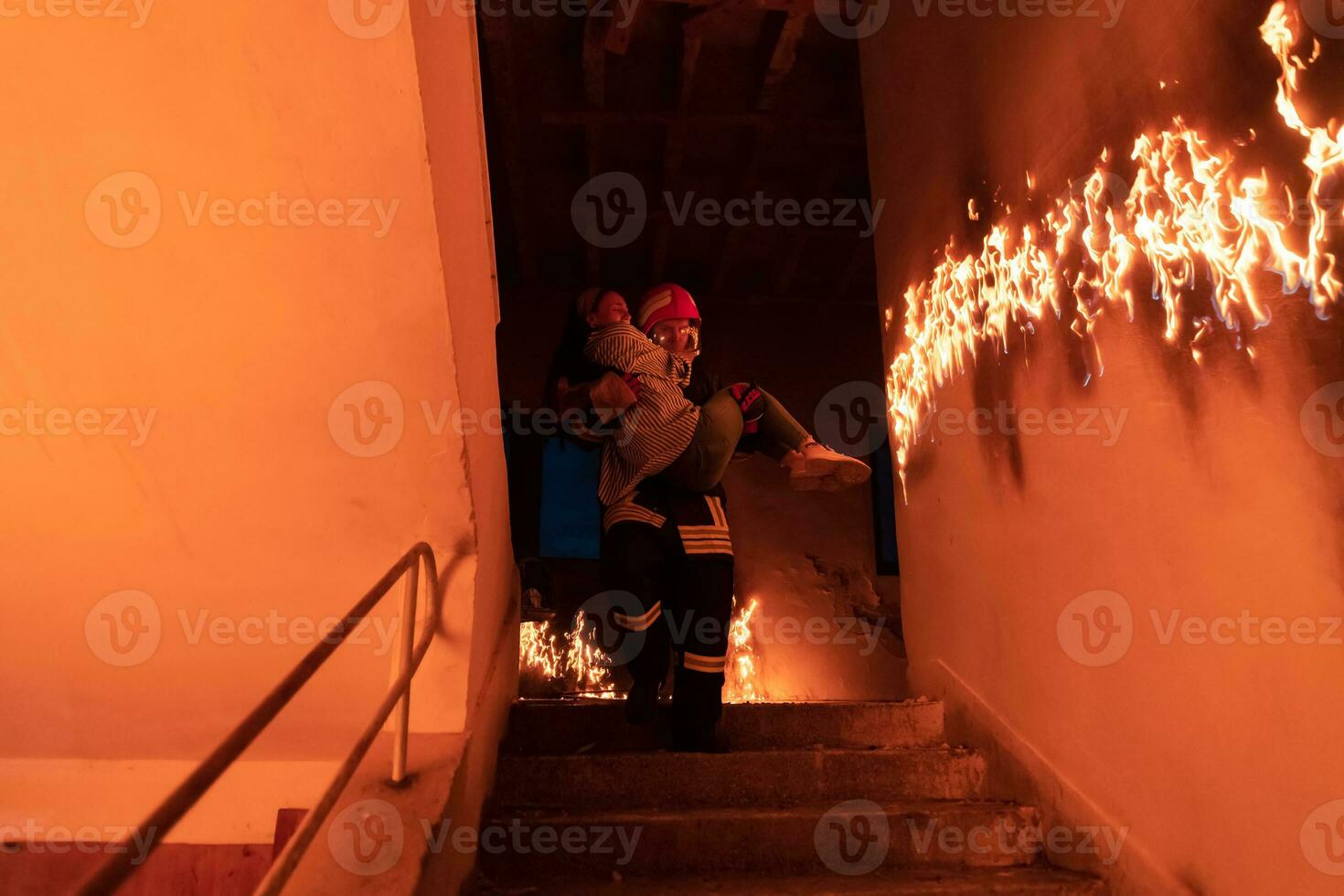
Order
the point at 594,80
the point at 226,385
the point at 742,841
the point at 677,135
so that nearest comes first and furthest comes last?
the point at 226,385 < the point at 742,841 < the point at 594,80 < the point at 677,135

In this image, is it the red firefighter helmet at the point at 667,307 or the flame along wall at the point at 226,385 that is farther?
the red firefighter helmet at the point at 667,307

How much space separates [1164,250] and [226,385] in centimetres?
203

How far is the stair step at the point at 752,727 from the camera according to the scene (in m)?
2.70

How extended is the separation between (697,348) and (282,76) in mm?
1674

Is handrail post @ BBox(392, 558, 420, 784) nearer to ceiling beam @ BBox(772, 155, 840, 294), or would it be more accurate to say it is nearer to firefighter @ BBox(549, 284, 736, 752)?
firefighter @ BBox(549, 284, 736, 752)

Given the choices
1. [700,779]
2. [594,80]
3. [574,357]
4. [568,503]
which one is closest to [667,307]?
[574,357]

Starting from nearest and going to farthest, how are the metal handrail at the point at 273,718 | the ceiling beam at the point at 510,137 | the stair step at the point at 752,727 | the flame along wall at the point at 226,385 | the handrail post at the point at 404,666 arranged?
the metal handrail at the point at 273,718, the flame along wall at the point at 226,385, the handrail post at the point at 404,666, the stair step at the point at 752,727, the ceiling beam at the point at 510,137

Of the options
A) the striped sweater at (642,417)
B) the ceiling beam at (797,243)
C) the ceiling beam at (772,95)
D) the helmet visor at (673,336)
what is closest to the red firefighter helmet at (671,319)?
the helmet visor at (673,336)

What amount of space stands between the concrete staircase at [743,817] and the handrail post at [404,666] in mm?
357

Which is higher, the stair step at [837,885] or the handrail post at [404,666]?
the handrail post at [404,666]

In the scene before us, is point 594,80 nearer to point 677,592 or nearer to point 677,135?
point 677,135

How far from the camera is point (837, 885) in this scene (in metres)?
2.04

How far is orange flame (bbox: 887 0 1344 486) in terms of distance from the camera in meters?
1.51

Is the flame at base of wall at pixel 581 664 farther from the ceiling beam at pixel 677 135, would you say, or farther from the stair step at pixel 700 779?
the stair step at pixel 700 779
